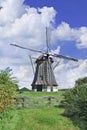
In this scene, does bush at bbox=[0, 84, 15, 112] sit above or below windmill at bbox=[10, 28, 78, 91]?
below

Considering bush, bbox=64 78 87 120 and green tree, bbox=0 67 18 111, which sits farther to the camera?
bush, bbox=64 78 87 120

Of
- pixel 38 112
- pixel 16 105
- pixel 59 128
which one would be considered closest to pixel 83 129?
pixel 59 128

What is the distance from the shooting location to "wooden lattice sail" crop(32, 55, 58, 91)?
9169cm

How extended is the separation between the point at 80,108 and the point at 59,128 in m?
5.74

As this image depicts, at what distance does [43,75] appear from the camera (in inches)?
3711

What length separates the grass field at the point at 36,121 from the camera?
35.0m

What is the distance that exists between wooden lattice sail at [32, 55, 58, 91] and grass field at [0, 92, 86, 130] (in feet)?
163

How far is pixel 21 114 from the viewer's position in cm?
3891

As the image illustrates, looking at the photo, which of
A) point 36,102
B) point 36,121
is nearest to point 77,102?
point 36,102

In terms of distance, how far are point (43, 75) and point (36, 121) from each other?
56.7 meters

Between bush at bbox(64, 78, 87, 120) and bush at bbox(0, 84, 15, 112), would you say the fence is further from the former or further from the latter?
bush at bbox(0, 84, 15, 112)

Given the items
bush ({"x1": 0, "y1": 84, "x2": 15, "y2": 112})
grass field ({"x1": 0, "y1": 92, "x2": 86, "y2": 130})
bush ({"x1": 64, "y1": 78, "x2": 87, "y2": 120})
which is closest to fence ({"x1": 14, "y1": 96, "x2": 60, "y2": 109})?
grass field ({"x1": 0, "y1": 92, "x2": 86, "y2": 130})

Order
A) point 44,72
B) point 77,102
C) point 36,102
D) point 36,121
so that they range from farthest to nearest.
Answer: point 44,72, point 36,102, point 77,102, point 36,121

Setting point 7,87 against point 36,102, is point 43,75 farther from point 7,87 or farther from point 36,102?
point 7,87
